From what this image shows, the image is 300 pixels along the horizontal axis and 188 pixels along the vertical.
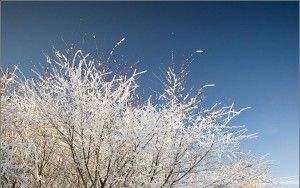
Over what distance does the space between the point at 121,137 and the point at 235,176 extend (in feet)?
7.96

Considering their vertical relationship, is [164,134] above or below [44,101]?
below

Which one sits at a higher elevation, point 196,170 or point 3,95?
point 3,95

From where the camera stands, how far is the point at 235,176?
9297 mm

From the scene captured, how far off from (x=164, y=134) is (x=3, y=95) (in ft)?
11.3

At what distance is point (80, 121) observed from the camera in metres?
8.58

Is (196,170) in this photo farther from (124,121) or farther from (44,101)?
(44,101)

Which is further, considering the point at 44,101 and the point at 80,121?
the point at 44,101

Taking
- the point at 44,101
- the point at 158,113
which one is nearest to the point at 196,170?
the point at 158,113

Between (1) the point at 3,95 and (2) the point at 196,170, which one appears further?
(1) the point at 3,95

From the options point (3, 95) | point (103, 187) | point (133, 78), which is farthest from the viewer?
point (3, 95)

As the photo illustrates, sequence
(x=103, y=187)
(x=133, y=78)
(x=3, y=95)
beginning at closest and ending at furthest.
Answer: (x=103, y=187) < (x=133, y=78) < (x=3, y=95)

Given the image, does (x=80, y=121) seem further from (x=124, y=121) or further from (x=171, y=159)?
(x=171, y=159)

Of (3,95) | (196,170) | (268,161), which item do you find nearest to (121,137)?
(196,170)

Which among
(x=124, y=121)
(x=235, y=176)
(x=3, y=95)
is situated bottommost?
(x=235, y=176)
